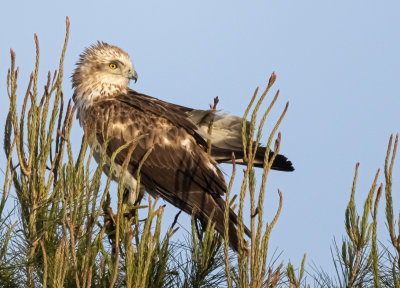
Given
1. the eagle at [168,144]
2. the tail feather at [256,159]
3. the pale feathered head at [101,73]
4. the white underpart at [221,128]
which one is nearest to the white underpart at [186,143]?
the eagle at [168,144]

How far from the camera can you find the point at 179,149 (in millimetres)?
7680

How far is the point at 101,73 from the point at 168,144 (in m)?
1.54

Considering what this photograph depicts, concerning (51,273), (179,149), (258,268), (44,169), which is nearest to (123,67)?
(179,149)

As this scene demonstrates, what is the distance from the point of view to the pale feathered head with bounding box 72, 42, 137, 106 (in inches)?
329

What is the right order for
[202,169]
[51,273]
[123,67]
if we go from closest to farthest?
[51,273] → [202,169] → [123,67]

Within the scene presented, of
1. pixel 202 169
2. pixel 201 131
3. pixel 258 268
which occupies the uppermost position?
pixel 201 131

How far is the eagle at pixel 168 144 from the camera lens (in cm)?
732

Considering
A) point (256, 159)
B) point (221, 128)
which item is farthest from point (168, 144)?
point (256, 159)

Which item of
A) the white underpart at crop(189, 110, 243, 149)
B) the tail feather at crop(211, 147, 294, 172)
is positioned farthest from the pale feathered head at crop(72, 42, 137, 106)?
the tail feather at crop(211, 147, 294, 172)

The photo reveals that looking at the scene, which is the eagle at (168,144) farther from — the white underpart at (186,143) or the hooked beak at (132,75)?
Result: the hooked beak at (132,75)

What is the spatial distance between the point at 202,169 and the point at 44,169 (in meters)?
2.49

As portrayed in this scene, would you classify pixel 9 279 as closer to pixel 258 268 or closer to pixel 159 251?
pixel 159 251

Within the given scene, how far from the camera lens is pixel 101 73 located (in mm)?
8477

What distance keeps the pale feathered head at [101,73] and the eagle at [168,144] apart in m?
0.02
